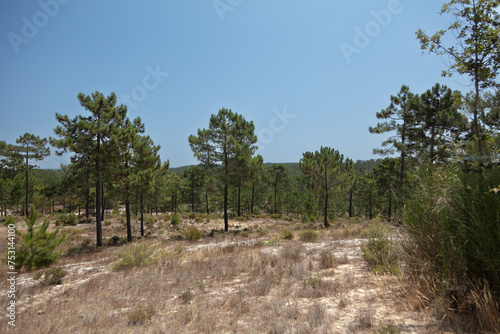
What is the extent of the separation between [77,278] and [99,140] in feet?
30.8

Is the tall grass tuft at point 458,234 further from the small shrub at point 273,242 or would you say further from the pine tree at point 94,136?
the pine tree at point 94,136

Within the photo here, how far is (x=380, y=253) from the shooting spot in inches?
252

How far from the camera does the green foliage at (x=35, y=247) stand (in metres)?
9.02

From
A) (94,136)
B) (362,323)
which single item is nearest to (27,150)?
(94,136)

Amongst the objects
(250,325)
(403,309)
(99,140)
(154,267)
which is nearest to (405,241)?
(403,309)

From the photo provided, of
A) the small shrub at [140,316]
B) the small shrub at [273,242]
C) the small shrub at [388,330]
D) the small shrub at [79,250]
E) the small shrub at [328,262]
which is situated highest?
the small shrub at [388,330]

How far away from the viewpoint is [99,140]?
14.8 m

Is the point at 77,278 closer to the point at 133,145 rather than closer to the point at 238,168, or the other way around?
the point at 133,145

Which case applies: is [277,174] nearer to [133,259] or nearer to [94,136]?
[94,136]

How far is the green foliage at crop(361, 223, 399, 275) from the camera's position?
5707mm

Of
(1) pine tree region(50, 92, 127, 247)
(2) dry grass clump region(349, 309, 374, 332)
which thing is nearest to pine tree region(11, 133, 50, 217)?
(1) pine tree region(50, 92, 127, 247)

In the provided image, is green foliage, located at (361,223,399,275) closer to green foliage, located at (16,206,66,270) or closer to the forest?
the forest

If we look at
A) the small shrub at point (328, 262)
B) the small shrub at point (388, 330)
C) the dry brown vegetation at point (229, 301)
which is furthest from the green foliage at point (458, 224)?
the small shrub at point (328, 262)

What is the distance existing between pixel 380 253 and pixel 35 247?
11954 millimetres
